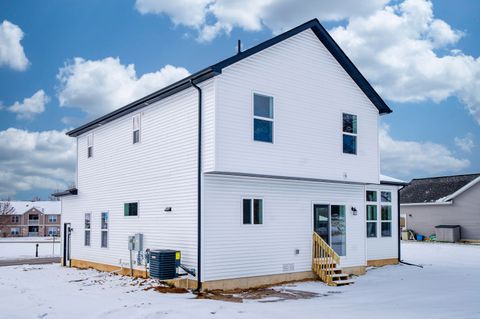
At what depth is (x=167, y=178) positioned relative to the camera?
634 inches

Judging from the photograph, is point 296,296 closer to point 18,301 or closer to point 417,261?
point 18,301

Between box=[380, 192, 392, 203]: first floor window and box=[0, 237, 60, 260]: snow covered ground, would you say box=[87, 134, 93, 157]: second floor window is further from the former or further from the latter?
box=[0, 237, 60, 260]: snow covered ground

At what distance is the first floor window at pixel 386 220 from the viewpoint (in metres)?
22.6

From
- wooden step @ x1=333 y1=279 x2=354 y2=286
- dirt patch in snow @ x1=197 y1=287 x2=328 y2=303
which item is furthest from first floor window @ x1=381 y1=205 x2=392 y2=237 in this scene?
dirt patch in snow @ x1=197 y1=287 x2=328 y2=303

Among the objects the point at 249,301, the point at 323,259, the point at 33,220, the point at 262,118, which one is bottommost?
the point at 33,220

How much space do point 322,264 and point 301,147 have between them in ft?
13.4

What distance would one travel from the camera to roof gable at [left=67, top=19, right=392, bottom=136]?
14.4m

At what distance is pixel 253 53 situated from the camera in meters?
15.2

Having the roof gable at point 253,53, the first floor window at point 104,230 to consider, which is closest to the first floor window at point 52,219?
the roof gable at point 253,53

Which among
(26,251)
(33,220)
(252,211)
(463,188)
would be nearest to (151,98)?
(252,211)

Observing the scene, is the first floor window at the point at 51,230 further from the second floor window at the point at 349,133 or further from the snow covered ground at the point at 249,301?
the second floor window at the point at 349,133

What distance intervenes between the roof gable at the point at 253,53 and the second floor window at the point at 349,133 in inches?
54.5

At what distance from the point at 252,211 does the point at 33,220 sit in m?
89.2

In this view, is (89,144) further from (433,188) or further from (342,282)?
(433,188)
